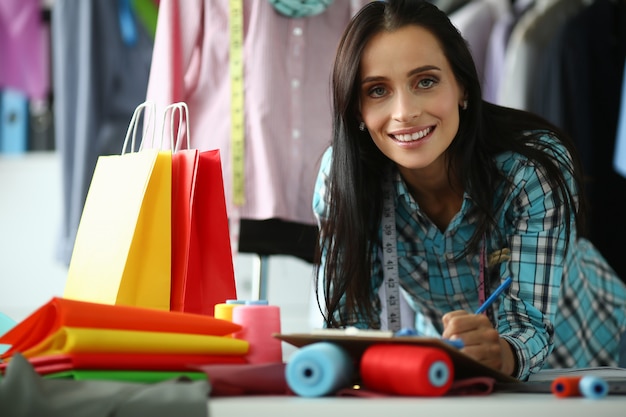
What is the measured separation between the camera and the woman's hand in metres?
1.13

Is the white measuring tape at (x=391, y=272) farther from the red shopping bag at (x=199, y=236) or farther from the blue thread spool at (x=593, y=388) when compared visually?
the blue thread spool at (x=593, y=388)

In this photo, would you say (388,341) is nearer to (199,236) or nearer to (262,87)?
(199,236)

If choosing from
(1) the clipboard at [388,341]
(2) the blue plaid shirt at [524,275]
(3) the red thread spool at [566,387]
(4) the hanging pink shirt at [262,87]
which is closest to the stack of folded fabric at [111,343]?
(1) the clipboard at [388,341]

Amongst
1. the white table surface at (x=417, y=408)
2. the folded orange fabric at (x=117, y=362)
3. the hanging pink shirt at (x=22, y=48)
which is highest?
the hanging pink shirt at (x=22, y=48)

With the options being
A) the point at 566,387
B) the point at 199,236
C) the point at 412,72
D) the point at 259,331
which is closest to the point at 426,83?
the point at 412,72

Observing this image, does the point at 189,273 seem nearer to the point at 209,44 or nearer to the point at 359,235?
the point at 359,235

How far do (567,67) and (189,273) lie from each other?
6.56 ft

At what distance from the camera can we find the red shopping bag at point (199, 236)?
1.32 meters

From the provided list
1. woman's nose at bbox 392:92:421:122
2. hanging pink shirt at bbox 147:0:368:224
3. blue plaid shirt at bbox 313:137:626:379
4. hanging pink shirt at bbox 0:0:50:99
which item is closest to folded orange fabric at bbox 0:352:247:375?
blue plaid shirt at bbox 313:137:626:379

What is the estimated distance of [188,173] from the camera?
4.43 ft

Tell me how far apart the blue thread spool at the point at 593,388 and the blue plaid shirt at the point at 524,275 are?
32 cm

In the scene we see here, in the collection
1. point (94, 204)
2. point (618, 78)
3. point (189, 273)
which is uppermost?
point (618, 78)

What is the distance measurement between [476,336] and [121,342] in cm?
46

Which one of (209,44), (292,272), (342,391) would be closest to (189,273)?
(342,391)
